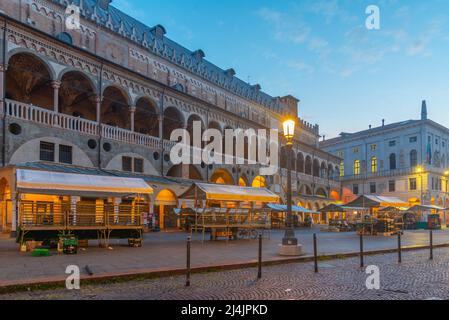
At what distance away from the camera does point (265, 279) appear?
9.77m

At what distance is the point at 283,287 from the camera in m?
8.77

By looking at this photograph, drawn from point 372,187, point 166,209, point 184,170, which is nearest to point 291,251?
point 166,209

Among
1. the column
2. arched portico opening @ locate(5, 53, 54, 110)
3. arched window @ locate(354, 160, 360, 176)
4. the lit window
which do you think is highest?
arched portico opening @ locate(5, 53, 54, 110)

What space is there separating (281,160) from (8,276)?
41145mm

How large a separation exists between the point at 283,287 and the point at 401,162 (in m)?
67.5

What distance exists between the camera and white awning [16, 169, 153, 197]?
14.7 meters

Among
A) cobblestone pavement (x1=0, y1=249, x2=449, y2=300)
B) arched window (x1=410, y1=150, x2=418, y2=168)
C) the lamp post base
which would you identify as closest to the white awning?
the lamp post base

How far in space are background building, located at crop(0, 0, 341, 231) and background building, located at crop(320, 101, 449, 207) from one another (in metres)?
33.1

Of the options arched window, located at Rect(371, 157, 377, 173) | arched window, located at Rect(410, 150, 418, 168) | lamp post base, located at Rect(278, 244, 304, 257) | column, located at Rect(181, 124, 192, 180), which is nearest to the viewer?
lamp post base, located at Rect(278, 244, 304, 257)

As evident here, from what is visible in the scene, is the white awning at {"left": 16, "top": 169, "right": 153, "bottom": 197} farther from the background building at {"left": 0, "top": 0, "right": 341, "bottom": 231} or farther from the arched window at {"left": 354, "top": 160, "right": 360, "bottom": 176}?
the arched window at {"left": 354, "top": 160, "right": 360, "bottom": 176}

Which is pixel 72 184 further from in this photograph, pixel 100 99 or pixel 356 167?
pixel 356 167

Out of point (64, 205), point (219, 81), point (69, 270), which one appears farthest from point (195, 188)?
point (219, 81)

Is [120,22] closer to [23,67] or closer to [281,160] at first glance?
[23,67]

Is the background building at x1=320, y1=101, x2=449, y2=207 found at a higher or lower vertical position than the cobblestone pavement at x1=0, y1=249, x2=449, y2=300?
higher
